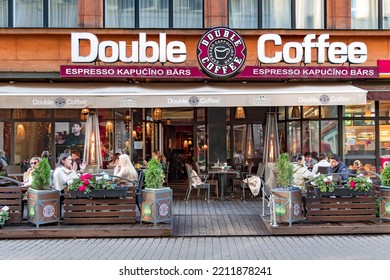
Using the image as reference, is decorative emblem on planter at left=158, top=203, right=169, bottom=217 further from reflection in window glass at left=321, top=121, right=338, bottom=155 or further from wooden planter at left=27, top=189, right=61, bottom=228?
reflection in window glass at left=321, top=121, right=338, bottom=155

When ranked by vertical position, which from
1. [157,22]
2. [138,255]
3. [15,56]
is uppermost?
Result: [157,22]

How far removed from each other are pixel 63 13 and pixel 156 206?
8.65m

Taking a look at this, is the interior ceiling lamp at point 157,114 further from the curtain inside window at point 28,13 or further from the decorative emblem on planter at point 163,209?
the decorative emblem on planter at point 163,209

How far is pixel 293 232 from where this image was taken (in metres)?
7.50

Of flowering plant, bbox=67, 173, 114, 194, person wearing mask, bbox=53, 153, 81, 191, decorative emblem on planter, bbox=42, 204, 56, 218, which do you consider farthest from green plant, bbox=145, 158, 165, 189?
decorative emblem on planter, bbox=42, 204, 56, 218

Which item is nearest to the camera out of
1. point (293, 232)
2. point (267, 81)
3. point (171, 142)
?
point (293, 232)

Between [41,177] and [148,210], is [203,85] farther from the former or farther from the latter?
[41,177]

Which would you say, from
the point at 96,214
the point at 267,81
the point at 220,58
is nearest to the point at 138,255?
the point at 96,214

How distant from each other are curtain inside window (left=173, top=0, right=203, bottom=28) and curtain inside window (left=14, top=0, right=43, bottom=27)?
4492 mm

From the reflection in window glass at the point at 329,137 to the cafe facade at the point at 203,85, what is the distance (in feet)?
0.11

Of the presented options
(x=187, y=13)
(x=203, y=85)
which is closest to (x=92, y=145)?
(x=203, y=85)

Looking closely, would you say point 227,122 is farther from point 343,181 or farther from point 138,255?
point 138,255

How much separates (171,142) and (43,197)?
8.64 metres

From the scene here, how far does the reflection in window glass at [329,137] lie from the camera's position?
13398mm
